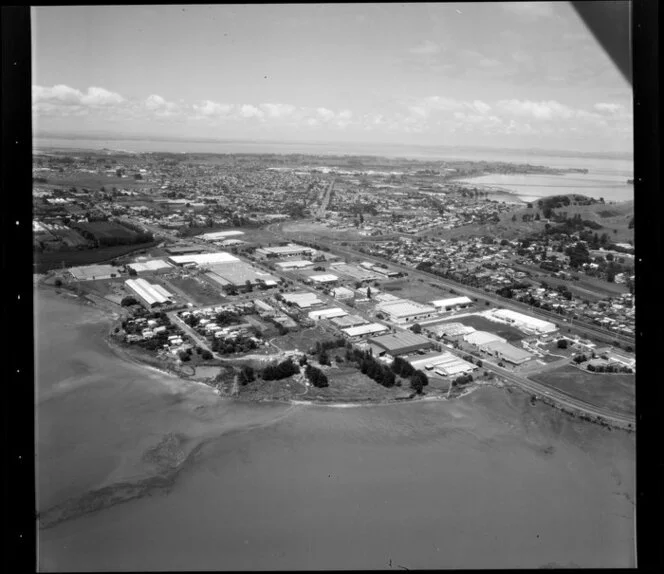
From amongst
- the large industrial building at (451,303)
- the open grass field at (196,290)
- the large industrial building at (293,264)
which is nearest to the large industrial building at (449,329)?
the large industrial building at (451,303)

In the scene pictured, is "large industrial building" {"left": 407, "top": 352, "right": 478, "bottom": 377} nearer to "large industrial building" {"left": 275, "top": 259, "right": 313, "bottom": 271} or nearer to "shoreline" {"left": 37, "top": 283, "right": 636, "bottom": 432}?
"shoreline" {"left": 37, "top": 283, "right": 636, "bottom": 432}

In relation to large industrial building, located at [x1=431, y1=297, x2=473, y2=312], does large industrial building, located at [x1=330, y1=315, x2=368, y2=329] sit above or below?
below

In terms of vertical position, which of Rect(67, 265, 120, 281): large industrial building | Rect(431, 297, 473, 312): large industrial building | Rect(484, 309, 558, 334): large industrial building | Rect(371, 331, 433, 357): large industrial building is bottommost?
Rect(371, 331, 433, 357): large industrial building

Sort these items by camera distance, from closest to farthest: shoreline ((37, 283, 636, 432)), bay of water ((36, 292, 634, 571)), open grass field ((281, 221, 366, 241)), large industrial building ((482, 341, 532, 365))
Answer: bay of water ((36, 292, 634, 571))
shoreline ((37, 283, 636, 432))
large industrial building ((482, 341, 532, 365))
open grass field ((281, 221, 366, 241))

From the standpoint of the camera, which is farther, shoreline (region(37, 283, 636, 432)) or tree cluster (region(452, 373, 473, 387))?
tree cluster (region(452, 373, 473, 387))

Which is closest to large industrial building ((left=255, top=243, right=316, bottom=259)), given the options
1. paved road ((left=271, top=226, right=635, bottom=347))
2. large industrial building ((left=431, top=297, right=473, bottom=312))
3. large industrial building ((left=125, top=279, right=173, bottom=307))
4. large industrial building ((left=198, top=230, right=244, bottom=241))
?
paved road ((left=271, top=226, right=635, bottom=347))

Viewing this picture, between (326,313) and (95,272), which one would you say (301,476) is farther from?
(95,272)
